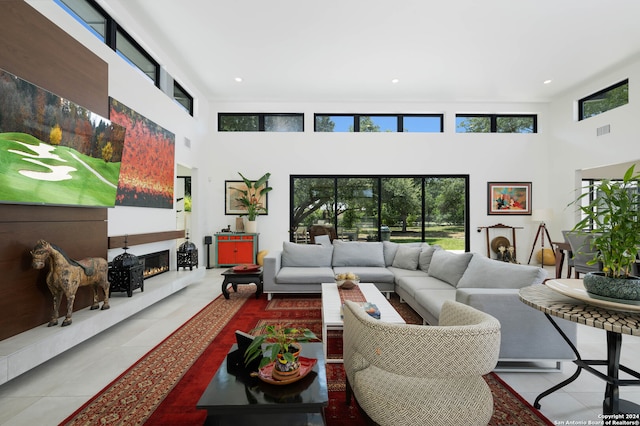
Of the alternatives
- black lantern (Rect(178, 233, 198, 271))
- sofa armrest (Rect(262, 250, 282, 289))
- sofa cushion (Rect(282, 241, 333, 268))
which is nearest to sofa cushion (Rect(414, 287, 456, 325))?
sofa cushion (Rect(282, 241, 333, 268))

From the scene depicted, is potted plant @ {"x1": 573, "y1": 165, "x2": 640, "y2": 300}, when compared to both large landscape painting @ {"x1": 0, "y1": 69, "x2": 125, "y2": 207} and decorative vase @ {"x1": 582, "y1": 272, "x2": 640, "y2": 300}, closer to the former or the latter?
decorative vase @ {"x1": 582, "y1": 272, "x2": 640, "y2": 300}

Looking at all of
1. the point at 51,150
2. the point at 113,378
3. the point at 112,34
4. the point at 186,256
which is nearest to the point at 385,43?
the point at 112,34

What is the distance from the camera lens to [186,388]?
83.7 inches

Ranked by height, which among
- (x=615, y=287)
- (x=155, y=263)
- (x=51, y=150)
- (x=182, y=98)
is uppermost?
(x=182, y=98)

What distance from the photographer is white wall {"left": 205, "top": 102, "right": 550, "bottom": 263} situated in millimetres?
7195

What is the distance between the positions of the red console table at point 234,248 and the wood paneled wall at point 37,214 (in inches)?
134

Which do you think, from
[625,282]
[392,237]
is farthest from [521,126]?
[625,282]

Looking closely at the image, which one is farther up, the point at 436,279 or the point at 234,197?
the point at 234,197

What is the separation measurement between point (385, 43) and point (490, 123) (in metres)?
4.13

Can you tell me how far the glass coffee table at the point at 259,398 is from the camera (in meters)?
1.36

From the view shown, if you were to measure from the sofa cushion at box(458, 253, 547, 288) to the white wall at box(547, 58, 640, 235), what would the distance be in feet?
15.3

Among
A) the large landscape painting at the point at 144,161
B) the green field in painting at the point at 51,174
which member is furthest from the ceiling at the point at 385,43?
the green field in painting at the point at 51,174

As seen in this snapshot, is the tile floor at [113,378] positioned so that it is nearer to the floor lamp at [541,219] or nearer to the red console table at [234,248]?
the red console table at [234,248]

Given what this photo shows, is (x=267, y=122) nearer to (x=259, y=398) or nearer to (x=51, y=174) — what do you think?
(x=51, y=174)
